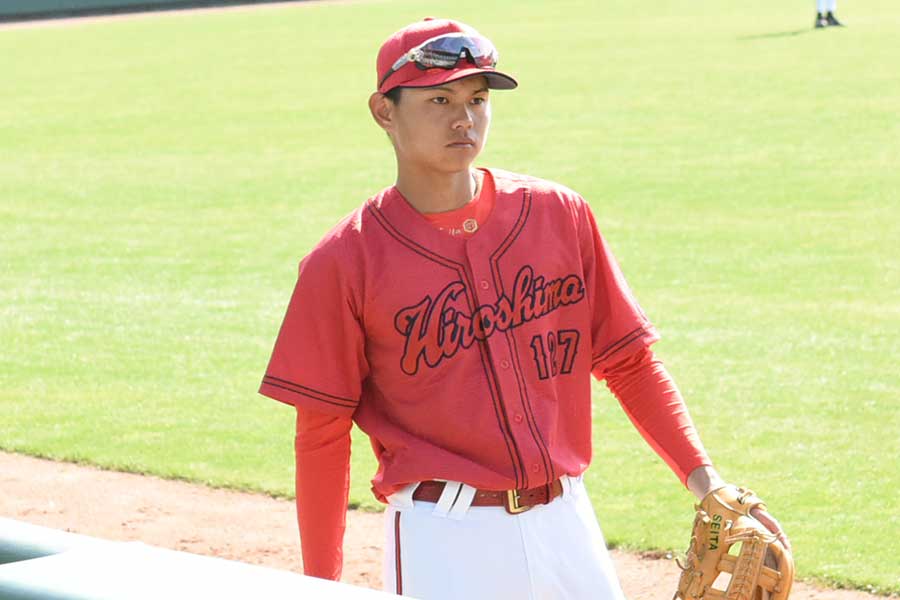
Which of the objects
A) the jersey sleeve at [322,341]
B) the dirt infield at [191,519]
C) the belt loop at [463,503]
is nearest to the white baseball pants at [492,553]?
the belt loop at [463,503]

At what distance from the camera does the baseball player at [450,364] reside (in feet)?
9.09

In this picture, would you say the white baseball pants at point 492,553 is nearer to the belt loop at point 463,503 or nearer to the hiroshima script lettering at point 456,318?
the belt loop at point 463,503

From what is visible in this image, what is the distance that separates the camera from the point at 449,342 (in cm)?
282

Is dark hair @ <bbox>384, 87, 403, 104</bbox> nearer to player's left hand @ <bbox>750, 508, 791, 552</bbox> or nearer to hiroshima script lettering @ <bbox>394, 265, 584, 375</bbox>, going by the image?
hiroshima script lettering @ <bbox>394, 265, 584, 375</bbox>

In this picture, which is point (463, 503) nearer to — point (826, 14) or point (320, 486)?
point (320, 486)

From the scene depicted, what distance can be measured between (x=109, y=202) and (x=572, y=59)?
10.8m

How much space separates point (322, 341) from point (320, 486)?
277 mm

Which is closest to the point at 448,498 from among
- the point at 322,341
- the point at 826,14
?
the point at 322,341

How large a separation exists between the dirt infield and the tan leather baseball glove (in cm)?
193

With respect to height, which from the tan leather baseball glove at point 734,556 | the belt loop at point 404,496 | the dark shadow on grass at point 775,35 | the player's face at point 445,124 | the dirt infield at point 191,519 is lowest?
the dirt infield at point 191,519

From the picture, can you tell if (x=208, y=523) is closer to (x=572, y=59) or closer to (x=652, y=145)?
(x=652, y=145)

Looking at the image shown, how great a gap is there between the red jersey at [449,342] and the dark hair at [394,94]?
20 cm

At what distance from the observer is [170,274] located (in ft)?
33.9

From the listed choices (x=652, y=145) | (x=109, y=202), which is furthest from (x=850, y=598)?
(x=652, y=145)
